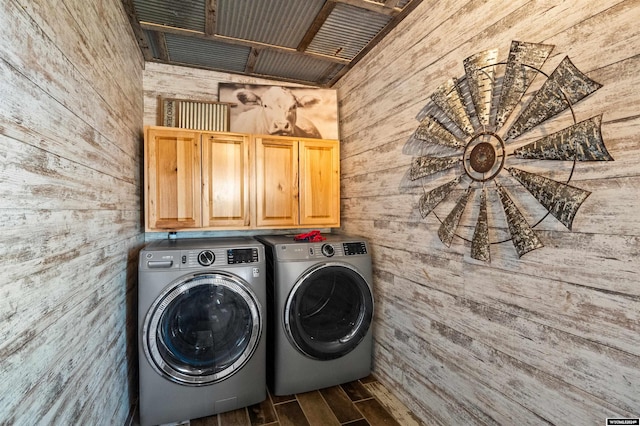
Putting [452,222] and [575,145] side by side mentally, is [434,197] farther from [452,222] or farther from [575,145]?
[575,145]

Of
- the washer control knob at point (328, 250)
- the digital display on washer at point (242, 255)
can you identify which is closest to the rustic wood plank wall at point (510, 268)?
the washer control knob at point (328, 250)

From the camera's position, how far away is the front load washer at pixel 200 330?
167 centimetres

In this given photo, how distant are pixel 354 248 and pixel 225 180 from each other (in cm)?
110

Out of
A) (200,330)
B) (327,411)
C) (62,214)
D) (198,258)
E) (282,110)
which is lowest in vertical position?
(327,411)

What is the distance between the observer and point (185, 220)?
2.15 metres

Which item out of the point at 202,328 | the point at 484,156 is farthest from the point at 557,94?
the point at 202,328

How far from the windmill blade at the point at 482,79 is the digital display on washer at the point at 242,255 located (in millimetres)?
1461

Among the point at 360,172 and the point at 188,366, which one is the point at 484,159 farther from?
the point at 188,366

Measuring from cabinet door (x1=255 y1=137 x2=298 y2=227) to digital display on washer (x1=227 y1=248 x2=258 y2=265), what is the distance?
491 mm

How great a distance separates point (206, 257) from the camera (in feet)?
5.84

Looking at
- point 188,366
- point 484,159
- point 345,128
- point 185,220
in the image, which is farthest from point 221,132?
point 484,159

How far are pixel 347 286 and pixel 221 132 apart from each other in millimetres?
1486

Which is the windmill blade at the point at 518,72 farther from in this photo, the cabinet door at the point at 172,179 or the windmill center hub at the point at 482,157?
the cabinet door at the point at 172,179

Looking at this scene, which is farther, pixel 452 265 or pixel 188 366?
pixel 188 366
